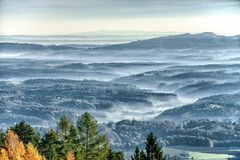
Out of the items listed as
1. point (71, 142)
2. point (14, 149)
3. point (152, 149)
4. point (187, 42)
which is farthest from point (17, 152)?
point (187, 42)

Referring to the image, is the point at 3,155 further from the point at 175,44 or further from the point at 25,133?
the point at 175,44

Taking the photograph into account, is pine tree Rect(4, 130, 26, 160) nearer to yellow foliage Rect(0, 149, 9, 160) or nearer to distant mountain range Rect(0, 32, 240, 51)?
yellow foliage Rect(0, 149, 9, 160)

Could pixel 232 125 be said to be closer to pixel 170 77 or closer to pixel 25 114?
pixel 25 114

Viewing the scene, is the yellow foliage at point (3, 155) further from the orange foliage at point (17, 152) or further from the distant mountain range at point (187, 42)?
the distant mountain range at point (187, 42)

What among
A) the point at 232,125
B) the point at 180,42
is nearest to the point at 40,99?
the point at 180,42

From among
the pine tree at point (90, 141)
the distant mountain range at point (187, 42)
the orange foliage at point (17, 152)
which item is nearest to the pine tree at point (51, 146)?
the pine tree at point (90, 141)
